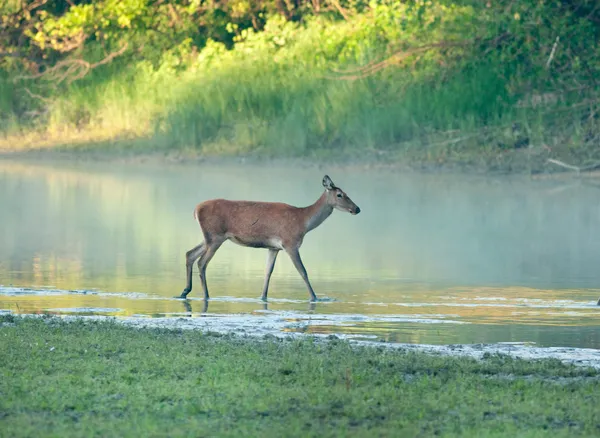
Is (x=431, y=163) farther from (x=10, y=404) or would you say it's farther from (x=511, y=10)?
(x=10, y=404)

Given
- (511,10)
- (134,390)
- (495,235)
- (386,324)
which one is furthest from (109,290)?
(511,10)

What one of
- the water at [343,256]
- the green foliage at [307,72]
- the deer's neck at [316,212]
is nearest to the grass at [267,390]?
the water at [343,256]

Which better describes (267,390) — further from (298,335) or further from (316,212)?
(316,212)

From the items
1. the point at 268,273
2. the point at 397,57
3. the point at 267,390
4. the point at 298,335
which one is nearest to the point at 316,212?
the point at 268,273

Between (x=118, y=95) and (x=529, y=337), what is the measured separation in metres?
Answer: 24.4

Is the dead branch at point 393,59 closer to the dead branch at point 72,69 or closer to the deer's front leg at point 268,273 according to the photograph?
the dead branch at point 72,69

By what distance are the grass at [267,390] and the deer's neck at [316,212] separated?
389cm

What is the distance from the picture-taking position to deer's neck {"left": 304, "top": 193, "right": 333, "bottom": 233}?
14.5 meters

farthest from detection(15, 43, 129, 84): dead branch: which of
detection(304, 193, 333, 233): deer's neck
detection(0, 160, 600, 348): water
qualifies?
detection(304, 193, 333, 233): deer's neck

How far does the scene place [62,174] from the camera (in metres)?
30.4

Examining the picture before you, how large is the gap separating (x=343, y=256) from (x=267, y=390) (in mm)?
9407

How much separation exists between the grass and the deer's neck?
3.89 meters

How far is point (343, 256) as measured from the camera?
59.2ft

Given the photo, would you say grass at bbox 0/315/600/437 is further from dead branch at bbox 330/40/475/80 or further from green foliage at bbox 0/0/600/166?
dead branch at bbox 330/40/475/80
